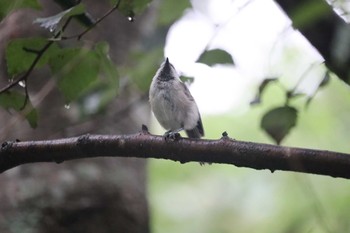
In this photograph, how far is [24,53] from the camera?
1.44 metres

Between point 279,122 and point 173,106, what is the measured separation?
2.70 feet

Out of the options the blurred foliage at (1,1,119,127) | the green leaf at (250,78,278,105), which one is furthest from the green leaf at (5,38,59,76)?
the green leaf at (250,78,278,105)

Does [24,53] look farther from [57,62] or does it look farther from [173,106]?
[173,106]

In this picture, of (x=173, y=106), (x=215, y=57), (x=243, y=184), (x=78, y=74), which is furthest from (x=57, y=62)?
(x=243, y=184)

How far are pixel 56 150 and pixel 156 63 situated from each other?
29 centimetres

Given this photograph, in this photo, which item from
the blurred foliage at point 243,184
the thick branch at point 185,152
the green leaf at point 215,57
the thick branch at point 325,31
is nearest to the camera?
the thick branch at point 185,152

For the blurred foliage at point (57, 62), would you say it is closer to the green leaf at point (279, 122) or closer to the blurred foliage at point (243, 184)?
the green leaf at point (279, 122)

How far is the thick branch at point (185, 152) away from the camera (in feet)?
3.83

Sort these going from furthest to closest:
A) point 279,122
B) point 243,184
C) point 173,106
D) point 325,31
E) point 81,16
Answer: point 243,184
point 173,106
point 81,16
point 279,122
point 325,31

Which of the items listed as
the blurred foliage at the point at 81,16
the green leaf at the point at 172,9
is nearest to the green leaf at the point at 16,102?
the blurred foliage at the point at 81,16

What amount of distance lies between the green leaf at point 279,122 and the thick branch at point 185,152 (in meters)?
0.20

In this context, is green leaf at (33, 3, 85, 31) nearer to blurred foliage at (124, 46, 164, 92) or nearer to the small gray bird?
blurred foliage at (124, 46, 164, 92)

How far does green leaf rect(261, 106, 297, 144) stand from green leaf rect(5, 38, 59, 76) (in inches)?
18.7

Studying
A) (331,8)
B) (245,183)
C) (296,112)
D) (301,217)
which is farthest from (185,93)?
(245,183)
